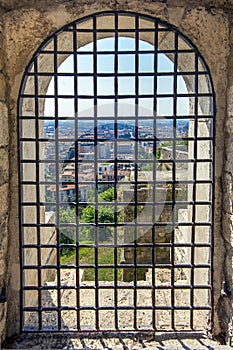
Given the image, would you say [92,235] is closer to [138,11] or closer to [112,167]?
[112,167]

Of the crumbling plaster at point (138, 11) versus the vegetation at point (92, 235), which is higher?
the crumbling plaster at point (138, 11)

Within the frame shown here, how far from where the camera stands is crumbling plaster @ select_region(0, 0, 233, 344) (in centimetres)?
219

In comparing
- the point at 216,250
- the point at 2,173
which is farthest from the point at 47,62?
the point at 216,250

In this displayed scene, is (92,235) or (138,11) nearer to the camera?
(138,11)

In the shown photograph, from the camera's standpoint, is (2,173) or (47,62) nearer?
(2,173)

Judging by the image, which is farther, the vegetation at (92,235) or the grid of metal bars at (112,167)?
the vegetation at (92,235)

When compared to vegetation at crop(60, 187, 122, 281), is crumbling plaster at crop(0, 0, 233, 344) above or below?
above

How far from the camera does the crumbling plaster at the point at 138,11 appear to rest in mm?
2186

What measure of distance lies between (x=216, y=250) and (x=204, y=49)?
1190mm

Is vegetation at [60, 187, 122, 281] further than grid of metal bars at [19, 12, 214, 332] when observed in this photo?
Yes

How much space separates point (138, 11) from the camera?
7.24ft

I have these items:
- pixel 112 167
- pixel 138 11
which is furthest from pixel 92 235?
pixel 138 11

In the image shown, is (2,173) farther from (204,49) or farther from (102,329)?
(204,49)

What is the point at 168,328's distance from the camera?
93.8 inches
